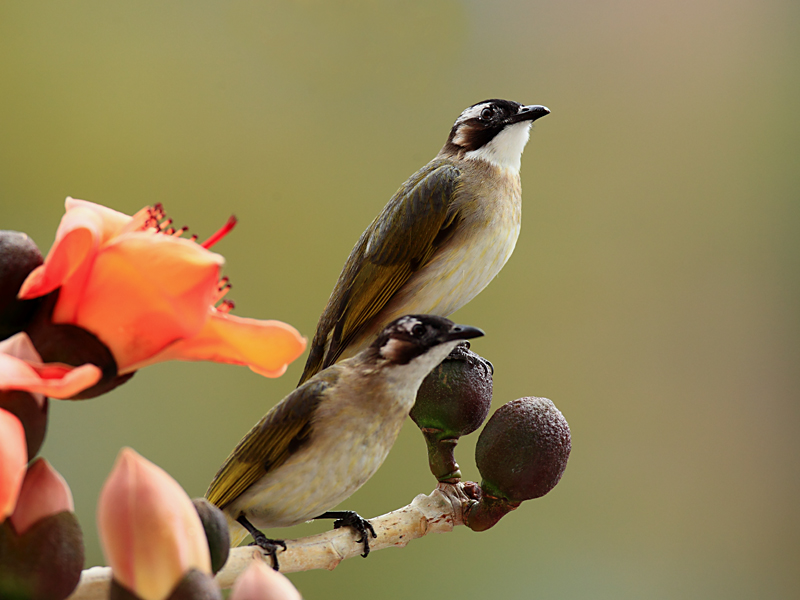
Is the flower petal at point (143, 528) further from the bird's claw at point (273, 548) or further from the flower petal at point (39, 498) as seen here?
the bird's claw at point (273, 548)

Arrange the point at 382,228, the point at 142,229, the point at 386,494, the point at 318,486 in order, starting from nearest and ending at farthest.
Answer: the point at 142,229, the point at 318,486, the point at 382,228, the point at 386,494

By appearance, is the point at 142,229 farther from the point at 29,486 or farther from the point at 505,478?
the point at 505,478

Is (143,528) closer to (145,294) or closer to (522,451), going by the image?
(145,294)

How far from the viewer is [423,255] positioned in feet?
2.74

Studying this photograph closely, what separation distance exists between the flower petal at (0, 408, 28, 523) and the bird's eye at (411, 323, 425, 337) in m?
0.36

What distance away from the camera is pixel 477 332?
50 cm

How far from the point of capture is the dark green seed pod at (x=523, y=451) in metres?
0.51

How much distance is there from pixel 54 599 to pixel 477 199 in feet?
2.25

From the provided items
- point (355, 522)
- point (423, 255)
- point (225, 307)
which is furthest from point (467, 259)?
point (225, 307)

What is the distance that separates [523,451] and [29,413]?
31 cm

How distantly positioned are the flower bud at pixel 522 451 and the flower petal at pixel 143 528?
28 centimetres

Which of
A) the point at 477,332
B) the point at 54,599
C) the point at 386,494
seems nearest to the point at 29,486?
the point at 54,599

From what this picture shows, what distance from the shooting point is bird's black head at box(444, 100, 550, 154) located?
0.99m

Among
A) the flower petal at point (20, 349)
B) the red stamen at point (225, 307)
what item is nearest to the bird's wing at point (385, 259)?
the red stamen at point (225, 307)
